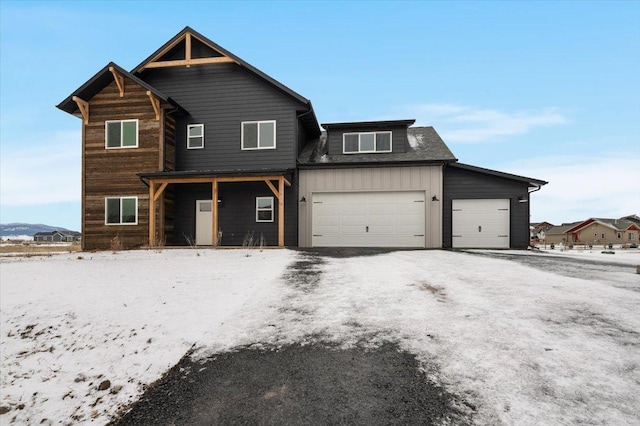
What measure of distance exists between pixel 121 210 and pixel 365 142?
1192cm

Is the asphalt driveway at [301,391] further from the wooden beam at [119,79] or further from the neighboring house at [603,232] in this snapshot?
the neighboring house at [603,232]

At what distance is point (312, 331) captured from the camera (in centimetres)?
430

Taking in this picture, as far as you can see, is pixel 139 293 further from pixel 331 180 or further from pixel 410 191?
pixel 410 191

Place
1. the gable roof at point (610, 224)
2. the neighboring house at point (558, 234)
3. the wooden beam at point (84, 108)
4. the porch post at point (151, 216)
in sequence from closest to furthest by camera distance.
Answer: the porch post at point (151, 216)
the wooden beam at point (84, 108)
the gable roof at point (610, 224)
the neighboring house at point (558, 234)

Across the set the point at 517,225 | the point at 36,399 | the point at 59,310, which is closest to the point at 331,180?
the point at 517,225

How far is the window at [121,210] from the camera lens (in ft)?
48.3

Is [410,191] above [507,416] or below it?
above

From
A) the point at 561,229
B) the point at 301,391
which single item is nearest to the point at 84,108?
the point at 301,391

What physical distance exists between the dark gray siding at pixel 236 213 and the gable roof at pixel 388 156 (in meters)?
1.92

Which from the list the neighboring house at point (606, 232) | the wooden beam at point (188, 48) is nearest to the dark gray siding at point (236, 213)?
the wooden beam at point (188, 48)

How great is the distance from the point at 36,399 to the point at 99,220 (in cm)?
1366

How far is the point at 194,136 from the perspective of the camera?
15.5 metres

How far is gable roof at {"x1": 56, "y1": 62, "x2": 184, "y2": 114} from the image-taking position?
1423 cm

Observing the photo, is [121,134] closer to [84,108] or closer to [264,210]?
[84,108]
